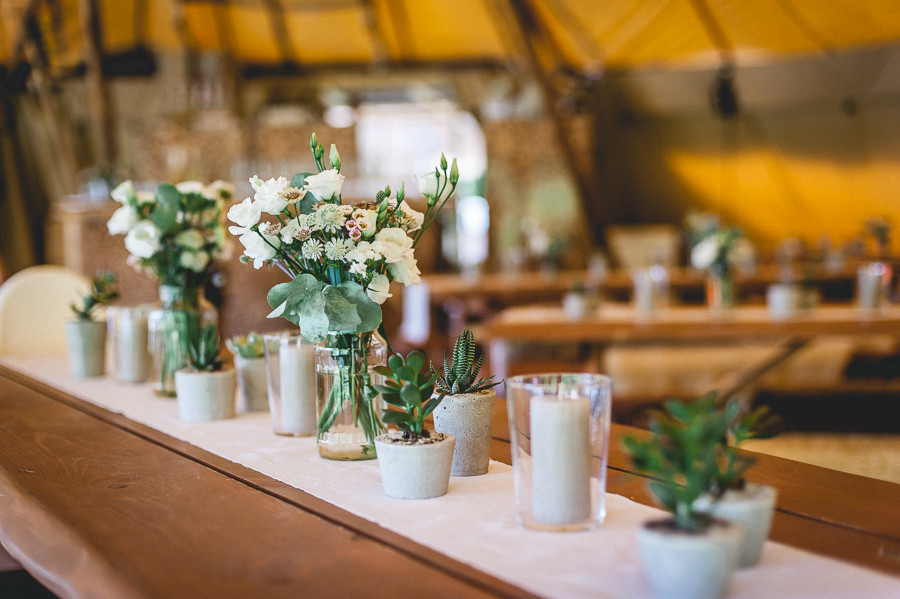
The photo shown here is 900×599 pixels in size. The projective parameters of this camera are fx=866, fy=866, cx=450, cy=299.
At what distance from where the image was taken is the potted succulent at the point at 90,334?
202cm

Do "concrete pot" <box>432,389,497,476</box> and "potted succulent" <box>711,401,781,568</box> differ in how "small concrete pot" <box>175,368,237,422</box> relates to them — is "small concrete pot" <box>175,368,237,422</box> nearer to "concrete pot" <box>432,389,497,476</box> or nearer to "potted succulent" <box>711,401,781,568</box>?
"concrete pot" <box>432,389,497,476</box>

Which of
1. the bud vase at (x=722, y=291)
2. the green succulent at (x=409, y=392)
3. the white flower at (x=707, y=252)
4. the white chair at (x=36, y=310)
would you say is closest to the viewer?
the green succulent at (x=409, y=392)

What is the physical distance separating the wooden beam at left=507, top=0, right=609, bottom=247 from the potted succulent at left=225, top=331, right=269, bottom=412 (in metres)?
6.56

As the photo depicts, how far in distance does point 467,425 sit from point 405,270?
22 cm

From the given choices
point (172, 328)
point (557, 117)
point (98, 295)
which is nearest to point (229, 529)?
point (172, 328)

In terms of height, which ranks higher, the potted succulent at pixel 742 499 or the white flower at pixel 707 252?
the white flower at pixel 707 252

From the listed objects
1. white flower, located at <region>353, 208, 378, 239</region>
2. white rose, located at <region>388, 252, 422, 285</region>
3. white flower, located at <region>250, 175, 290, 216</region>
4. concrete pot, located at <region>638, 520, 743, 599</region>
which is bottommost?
concrete pot, located at <region>638, 520, 743, 599</region>

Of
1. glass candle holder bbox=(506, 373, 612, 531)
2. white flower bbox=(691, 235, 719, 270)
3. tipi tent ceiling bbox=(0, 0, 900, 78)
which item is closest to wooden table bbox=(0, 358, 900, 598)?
glass candle holder bbox=(506, 373, 612, 531)

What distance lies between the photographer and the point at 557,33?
8688 millimetres

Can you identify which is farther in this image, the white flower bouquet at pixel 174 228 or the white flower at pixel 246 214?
the white flower bouquet at pixel 174 228

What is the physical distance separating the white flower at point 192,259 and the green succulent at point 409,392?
0.86 meters

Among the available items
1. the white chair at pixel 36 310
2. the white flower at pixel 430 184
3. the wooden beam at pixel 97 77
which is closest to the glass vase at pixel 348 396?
the white flower at pixel 430 184

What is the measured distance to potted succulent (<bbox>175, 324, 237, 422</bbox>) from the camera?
154 cm

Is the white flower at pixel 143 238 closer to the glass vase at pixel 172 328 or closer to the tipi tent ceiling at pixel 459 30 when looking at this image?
the glass vase at pixel 172 328
